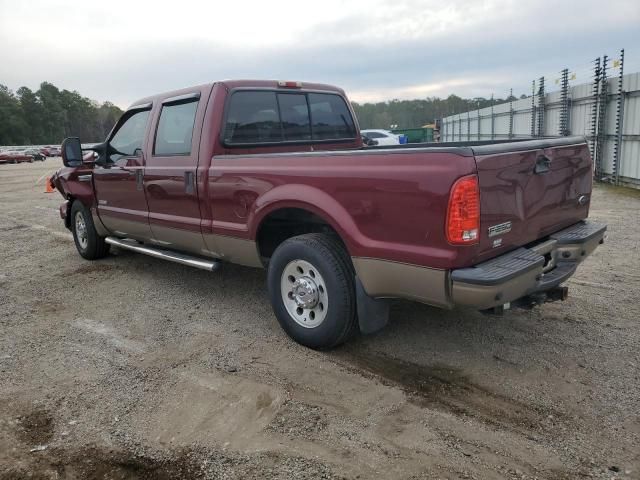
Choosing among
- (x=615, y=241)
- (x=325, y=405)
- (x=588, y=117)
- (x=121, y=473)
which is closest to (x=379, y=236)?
(x=325, y=405)

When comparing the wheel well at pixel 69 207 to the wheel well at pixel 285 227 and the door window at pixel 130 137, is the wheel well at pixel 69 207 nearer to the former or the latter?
the door window at pixel 130 137

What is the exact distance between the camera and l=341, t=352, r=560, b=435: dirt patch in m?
2.94

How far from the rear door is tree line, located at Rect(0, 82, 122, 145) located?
90.9 metres

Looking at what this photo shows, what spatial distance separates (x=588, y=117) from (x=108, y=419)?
15619mm

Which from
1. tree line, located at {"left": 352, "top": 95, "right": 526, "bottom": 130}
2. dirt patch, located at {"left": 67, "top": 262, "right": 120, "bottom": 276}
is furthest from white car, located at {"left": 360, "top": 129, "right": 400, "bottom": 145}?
tree line, located at {"left": 352, "top": 95, "right": 526, "bottom": 130}

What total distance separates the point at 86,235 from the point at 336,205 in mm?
4689

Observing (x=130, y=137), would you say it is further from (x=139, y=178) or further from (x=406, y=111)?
(x=406, y=111)

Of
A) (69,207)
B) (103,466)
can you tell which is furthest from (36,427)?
(69,207)

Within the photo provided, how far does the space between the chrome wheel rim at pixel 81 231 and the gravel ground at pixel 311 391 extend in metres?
1.68

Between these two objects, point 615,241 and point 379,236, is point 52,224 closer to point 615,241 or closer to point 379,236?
point 379,236

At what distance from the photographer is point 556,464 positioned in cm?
254

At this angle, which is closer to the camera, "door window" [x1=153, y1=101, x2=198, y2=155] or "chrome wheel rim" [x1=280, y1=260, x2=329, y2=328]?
"chrome wheel rim" [x1=280, y1=260, x2=329, y2=328]

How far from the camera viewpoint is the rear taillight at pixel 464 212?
9.52 ft

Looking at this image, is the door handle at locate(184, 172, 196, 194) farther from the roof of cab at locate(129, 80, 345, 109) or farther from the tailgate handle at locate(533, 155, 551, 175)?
the tailgate handle at locate(533, 155, 551, 175)
